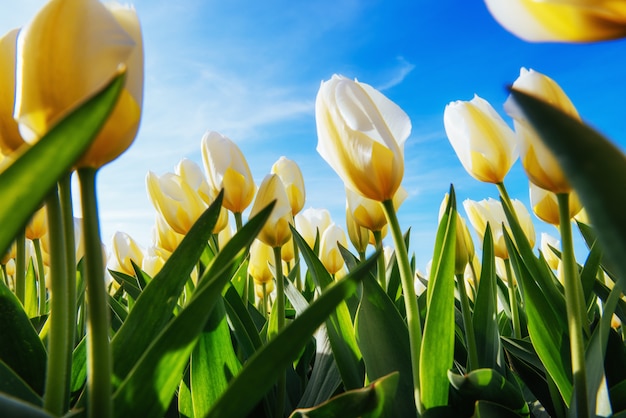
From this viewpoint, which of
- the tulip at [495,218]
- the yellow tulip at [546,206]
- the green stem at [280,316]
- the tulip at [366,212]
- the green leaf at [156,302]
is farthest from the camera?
the tulip at [495,218]

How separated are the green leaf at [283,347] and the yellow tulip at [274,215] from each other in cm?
81

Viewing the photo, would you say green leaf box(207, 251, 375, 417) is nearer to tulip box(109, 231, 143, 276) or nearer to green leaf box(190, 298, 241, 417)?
green leaf box(190, 298, 241, 417)

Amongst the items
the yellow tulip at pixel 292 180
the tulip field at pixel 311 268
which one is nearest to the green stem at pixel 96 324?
the tulip field at pixel 311 268

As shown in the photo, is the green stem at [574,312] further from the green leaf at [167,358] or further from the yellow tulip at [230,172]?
the yellow tulip at [230,172]

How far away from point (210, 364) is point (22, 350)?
230 millimetres

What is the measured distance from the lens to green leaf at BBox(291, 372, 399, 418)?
0.50 m

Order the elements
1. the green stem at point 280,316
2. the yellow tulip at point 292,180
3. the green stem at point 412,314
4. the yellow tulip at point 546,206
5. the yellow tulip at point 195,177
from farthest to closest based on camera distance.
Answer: the yellow tulip at point 292,180 < the yellow tulip at point 195,177 < the yellow tulip at point 546,206 < the green stem at point 280,316 < the green stem at point 412,314

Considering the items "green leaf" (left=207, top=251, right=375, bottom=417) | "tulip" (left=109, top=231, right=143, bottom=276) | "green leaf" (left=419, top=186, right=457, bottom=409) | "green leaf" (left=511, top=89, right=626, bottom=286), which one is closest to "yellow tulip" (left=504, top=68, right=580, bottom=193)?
"green leaf" (left=419, top=186, right=457, bottom=409)

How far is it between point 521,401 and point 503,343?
1.17 ft

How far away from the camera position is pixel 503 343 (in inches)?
43.7

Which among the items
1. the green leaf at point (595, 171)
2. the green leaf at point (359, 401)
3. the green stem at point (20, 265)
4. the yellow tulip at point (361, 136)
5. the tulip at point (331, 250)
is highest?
the tulip at point (331, 250)

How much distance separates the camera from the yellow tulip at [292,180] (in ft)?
5.85

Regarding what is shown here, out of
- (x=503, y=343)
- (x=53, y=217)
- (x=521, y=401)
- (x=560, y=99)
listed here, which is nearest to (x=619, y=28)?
(x=560, y=99)

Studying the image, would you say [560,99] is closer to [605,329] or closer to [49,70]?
[605,329]
